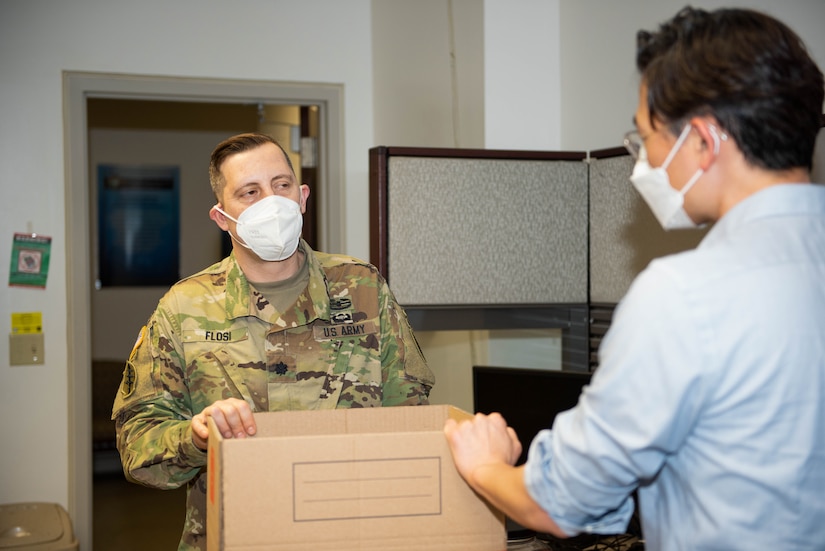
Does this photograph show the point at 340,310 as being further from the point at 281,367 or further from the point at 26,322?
the point at 26,322

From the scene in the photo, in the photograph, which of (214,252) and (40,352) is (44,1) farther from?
(214,252)

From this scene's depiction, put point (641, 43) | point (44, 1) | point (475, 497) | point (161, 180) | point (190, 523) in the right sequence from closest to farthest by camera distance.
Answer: point (641, 43), point (475, 497), point (190, 523), point (44, 1), point (161, 180)

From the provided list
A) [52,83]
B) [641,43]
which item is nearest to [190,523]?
[641,43]

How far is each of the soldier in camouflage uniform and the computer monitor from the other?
1.19ft

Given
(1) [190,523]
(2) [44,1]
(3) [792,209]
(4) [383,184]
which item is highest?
(2) [44,1]

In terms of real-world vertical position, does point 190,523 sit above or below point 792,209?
below

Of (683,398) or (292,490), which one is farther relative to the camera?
(292,490)

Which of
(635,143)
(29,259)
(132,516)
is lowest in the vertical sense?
(132,516)

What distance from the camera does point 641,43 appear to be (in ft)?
3.32

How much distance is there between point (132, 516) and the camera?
466cm

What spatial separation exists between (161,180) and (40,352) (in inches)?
106

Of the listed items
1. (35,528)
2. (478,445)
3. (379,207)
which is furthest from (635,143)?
(35,528)

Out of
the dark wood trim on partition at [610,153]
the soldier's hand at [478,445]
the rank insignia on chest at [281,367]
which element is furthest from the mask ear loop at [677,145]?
the dark wood trim on partition at [610,153]

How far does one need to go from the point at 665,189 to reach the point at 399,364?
921mm
